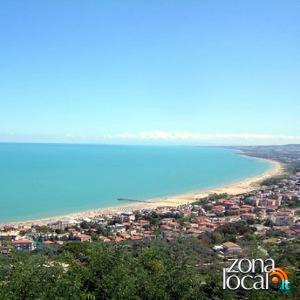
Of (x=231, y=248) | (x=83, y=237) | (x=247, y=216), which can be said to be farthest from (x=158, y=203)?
(x=231, y=248)

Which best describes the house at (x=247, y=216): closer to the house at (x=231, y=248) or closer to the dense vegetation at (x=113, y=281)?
the house at (x=231, y=248)

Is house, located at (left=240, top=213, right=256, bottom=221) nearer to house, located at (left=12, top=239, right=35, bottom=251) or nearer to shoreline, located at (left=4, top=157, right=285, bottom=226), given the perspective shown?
shoreline, located at (left=4, top=157, right=285, bottom=226)

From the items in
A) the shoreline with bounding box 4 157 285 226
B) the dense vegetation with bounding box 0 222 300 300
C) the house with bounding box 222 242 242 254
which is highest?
the dense vegetation with bounding box 0 222 300 300

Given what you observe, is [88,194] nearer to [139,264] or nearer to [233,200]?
[233,200]

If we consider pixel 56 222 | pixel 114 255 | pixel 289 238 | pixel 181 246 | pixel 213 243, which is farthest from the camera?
pixel 56 222

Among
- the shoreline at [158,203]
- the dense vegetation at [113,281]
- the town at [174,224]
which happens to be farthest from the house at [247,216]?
the dense vegetation at [113,281]

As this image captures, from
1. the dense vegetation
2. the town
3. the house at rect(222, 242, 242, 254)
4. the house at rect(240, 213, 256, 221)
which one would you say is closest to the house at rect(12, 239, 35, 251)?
the town

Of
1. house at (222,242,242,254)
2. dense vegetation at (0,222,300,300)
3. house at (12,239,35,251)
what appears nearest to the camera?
dense vegetation at (0,222,300,300)

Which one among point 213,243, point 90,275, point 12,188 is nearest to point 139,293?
point 90,275

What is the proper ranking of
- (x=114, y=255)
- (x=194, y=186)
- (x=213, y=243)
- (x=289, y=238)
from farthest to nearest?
(x=194, y=186) → (x=289, y=238) → (x=213, y=243) → (x=114, y=255)

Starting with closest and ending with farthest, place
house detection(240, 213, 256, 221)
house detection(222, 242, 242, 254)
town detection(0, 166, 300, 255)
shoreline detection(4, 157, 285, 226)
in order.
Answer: house detection(222, 242, 242, 254) → town detection(0, 166, 300, 255) → shoreline detection(4, 157, 285, 226) → house detection(240, 213, 256, 221)

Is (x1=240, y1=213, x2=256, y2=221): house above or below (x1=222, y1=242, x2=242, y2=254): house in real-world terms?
below
